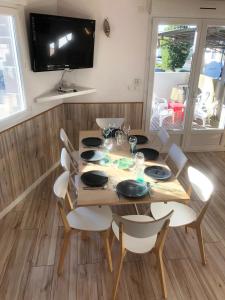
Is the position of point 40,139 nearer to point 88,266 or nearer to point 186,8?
point 88,266

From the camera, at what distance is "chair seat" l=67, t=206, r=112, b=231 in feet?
6.71

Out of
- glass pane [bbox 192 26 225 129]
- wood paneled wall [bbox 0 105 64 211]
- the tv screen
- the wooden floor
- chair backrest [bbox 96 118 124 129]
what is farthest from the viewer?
glass pane [bbox 192 26 225 129]

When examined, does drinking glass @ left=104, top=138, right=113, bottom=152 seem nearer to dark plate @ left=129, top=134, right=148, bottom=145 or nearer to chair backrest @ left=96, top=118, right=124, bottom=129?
dark plate @ left=129, top=134, right=148, bottom=145

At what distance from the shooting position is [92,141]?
2.86 metres

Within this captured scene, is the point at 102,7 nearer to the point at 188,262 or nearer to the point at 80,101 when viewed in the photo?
the point at 80,101

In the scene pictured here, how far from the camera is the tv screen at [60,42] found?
2.88m

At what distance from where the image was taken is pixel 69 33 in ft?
10.7

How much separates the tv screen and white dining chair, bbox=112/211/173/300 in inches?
87.7

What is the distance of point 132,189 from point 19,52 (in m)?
2.07

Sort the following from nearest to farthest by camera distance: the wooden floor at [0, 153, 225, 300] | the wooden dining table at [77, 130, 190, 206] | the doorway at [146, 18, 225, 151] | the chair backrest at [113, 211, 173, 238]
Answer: the chair backrest at [113, 211, 173, 238] → the wooden dining table at [77, 130, 190, 206] → the wooden floor at [0, 153, 225, 300] → the doorway at [146, 18, 225, 151]

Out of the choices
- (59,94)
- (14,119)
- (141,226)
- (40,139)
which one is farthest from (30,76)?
(141,226)

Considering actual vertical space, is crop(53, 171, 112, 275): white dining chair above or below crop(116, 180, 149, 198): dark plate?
below

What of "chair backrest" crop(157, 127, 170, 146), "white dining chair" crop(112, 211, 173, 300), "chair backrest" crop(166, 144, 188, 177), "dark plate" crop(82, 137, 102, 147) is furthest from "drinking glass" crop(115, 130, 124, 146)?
"white dining chair" crop(112, 211, 173, 300)

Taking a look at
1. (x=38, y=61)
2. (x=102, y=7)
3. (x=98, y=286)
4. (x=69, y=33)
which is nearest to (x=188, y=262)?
(x=98, y=286)
